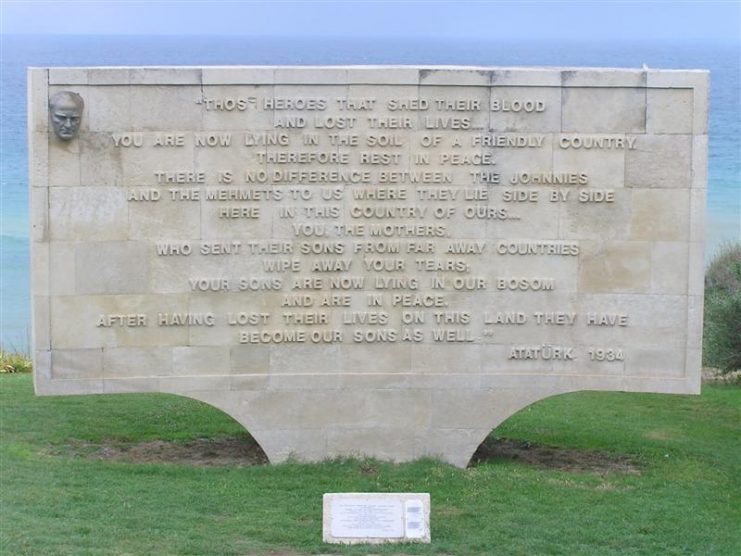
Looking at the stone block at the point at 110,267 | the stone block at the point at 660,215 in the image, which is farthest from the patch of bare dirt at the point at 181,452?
the stone block at the point at 660,215

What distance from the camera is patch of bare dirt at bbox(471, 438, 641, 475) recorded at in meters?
16.7

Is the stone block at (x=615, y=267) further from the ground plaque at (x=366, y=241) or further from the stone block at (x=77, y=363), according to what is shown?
the stone block at (x=77, y=363)

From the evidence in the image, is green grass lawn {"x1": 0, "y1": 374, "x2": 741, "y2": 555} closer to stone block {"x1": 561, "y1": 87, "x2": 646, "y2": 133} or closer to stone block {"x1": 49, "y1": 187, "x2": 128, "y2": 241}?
stone block {"x1": 49, "y1": 187, "x2": 128, "y2": 241}

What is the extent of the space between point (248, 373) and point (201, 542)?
3093 mm

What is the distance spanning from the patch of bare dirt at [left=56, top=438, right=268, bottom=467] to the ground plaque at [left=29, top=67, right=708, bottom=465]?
2.72 feet

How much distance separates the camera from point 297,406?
16.1m

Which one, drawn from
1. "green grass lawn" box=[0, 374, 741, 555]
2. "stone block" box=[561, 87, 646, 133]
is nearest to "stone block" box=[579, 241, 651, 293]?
"stone block" box=[561, 87, 646, 133]

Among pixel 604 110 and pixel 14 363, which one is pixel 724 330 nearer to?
pixel 604 110

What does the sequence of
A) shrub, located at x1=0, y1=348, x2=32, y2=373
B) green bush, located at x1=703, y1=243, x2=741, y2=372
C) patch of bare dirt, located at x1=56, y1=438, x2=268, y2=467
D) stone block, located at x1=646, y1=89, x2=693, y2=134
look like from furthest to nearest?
shrub, located at x1=0, y1=348, x2=32, y2=373
green bush, located at x1=703, y1=243, x2=741, y2=372
patch of bare dirt, located at x1=56, y1=438, x2=268, y2=467
stone block, located at x1=646, y1=89, x2=693, y2=134

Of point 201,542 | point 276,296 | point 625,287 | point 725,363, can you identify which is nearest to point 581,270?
point 625,287

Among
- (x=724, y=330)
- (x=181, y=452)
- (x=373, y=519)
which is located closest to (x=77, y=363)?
(x=181, y=452)

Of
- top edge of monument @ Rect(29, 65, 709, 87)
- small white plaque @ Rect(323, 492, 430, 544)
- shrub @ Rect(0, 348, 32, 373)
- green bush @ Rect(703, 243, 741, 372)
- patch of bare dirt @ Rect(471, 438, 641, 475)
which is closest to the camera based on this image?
small white plaque @ Rect(323, 492, 430, 544)

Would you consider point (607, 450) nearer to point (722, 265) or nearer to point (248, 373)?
point (248, 373)

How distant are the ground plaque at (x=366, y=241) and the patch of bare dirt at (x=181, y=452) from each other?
2.72 feet
